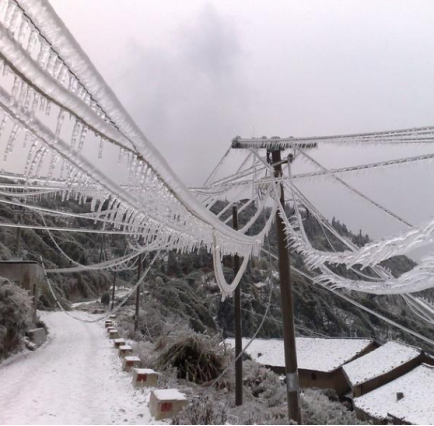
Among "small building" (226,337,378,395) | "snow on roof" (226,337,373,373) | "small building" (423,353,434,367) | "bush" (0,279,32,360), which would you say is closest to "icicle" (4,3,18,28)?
"bush" (0,279,32,360)

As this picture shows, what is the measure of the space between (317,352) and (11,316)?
2324 cm

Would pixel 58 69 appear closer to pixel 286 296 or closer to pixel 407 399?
pixel 286 296

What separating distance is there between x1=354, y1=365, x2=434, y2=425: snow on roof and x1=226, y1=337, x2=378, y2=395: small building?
4.82 m

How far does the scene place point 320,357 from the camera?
94.6 ft

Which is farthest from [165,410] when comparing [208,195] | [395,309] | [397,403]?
[395,309]

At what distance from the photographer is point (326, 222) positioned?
→ 710cm

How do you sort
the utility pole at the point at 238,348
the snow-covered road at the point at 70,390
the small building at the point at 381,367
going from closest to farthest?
the snow-covered road at the point at 70,390
the utility pole at the point at 238,348
the small building at the point at 381,367

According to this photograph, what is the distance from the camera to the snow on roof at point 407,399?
56.4 feet

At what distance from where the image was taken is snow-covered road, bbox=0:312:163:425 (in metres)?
5.81

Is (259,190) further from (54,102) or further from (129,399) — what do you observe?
(54,102)

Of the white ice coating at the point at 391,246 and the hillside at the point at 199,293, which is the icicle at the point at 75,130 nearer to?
the white ice coating at the point at 391,246

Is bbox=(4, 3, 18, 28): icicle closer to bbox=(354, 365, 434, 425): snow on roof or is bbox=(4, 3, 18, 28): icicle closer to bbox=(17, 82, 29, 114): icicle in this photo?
bbox=(17, 82, 29, 114): icicle

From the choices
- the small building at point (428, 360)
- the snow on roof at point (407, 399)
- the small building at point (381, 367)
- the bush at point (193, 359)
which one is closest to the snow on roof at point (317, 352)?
the small building at point (381, 367)

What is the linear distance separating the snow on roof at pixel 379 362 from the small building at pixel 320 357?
115 centimetres
